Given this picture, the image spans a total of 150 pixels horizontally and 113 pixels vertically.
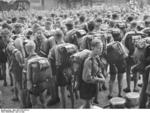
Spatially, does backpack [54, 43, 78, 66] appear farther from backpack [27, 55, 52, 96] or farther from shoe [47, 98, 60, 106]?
shoe [47, 98, 60, 106]

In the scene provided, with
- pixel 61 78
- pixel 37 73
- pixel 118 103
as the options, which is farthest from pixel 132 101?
pixel 37 73

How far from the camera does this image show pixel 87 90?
Answer: 16.2ft

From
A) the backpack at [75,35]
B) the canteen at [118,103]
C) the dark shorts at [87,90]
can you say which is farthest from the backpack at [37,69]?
the backpack at [75,35]

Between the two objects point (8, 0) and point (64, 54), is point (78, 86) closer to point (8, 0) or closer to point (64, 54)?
point (64, 54)

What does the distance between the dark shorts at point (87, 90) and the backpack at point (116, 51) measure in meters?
1.64

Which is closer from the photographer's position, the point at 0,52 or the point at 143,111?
the point at 143,111

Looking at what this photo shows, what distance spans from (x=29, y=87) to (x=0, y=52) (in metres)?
3.24

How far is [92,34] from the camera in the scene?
6699 mm

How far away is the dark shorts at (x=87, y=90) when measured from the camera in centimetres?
489

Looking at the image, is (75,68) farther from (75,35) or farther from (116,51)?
(75,35)

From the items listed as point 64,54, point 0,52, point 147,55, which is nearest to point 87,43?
point 64,54

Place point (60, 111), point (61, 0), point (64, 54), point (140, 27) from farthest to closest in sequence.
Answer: point (61, 0) < point (140, 27) < point (64, 54) < point (60, 111)

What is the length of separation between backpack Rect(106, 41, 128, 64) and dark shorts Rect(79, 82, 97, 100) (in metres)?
1.64

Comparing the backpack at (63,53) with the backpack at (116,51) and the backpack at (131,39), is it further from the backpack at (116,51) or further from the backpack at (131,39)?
the backpack at (131,39)
